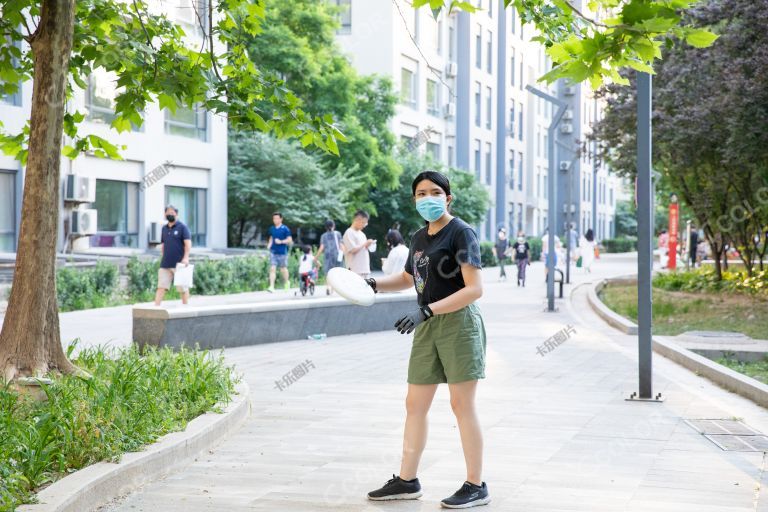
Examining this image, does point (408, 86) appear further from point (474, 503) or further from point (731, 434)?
point (474, 503)

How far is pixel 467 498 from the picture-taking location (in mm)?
5512

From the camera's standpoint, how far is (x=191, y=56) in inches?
385

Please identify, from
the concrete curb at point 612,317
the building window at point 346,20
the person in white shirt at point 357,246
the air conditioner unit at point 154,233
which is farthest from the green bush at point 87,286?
the building window at point 346,20

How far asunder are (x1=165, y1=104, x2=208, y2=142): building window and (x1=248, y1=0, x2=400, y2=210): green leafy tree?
8.59 feet

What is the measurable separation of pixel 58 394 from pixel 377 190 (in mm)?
34152

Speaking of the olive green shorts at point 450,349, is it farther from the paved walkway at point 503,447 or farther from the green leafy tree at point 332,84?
the green leafy tree at point 332,84

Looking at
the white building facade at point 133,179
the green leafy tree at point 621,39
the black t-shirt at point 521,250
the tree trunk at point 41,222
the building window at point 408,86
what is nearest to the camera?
the green leafy tree at point 621,39

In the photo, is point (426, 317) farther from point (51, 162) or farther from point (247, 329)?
point (247, 329)

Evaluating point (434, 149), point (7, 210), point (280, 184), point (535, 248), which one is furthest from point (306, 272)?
point (535, 248)

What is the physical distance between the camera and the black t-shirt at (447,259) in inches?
214

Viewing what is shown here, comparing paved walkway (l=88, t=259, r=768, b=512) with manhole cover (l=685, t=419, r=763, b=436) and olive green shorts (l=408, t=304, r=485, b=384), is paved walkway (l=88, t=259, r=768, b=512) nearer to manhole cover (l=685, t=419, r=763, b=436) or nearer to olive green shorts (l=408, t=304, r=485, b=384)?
manhole cover (l=685, t=419, r=763, b=436)

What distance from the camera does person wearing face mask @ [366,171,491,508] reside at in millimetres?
5438

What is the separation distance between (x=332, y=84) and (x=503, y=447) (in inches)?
1152

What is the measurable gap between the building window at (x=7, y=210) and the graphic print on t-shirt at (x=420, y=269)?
20.0 metres
